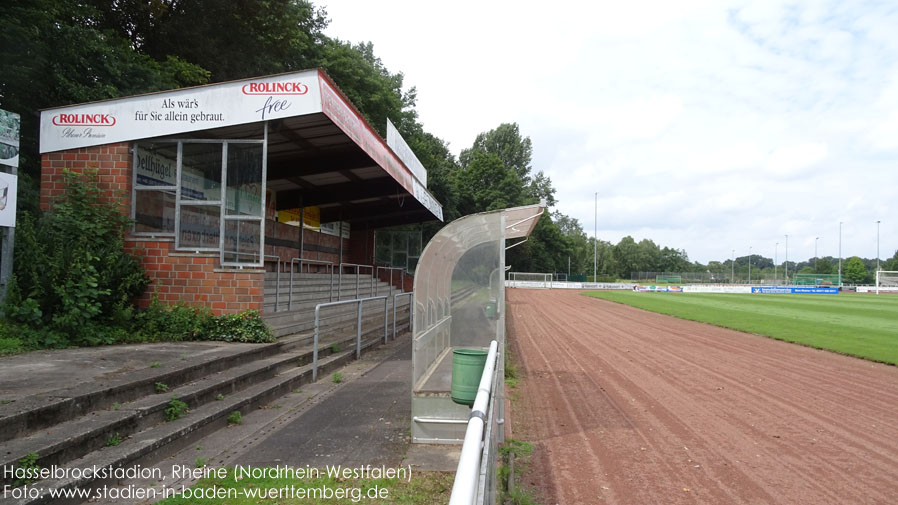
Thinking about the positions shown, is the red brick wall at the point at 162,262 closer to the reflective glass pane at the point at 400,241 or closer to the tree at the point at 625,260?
the reflective glass pane at the point at 400,241

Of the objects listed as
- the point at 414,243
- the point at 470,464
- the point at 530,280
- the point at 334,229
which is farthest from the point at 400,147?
the point at 530,280

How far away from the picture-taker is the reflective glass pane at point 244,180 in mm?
10039

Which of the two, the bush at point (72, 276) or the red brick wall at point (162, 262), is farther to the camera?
the red brick wall at point (162, 262)

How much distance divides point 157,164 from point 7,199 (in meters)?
2.47

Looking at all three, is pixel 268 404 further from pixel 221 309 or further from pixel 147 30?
pixel 147 30

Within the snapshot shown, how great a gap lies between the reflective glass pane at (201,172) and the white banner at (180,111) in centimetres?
47

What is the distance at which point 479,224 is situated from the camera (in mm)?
6367

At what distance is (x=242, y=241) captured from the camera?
996 cm

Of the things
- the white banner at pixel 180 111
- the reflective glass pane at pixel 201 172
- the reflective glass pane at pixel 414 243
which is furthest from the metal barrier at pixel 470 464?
the reflective glass pane at pixel 414 243

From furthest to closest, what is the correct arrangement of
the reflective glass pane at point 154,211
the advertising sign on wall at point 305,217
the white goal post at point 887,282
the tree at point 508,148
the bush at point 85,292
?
the tree at point 508,148 < the white goal post at point 887,282 < the advertising sign on wall at point 305,217 < the reflective glass pane at point 154,211 < the bush at point 85,292

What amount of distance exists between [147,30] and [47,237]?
47.6ft

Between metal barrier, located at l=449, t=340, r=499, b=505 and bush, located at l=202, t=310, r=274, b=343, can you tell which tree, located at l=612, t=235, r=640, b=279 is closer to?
bush, located at l=202, t=310, r=274, b=343

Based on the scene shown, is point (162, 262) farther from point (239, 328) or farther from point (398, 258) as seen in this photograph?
point (398, 258)

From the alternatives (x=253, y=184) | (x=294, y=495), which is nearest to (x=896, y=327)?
(x=253, y=184)
